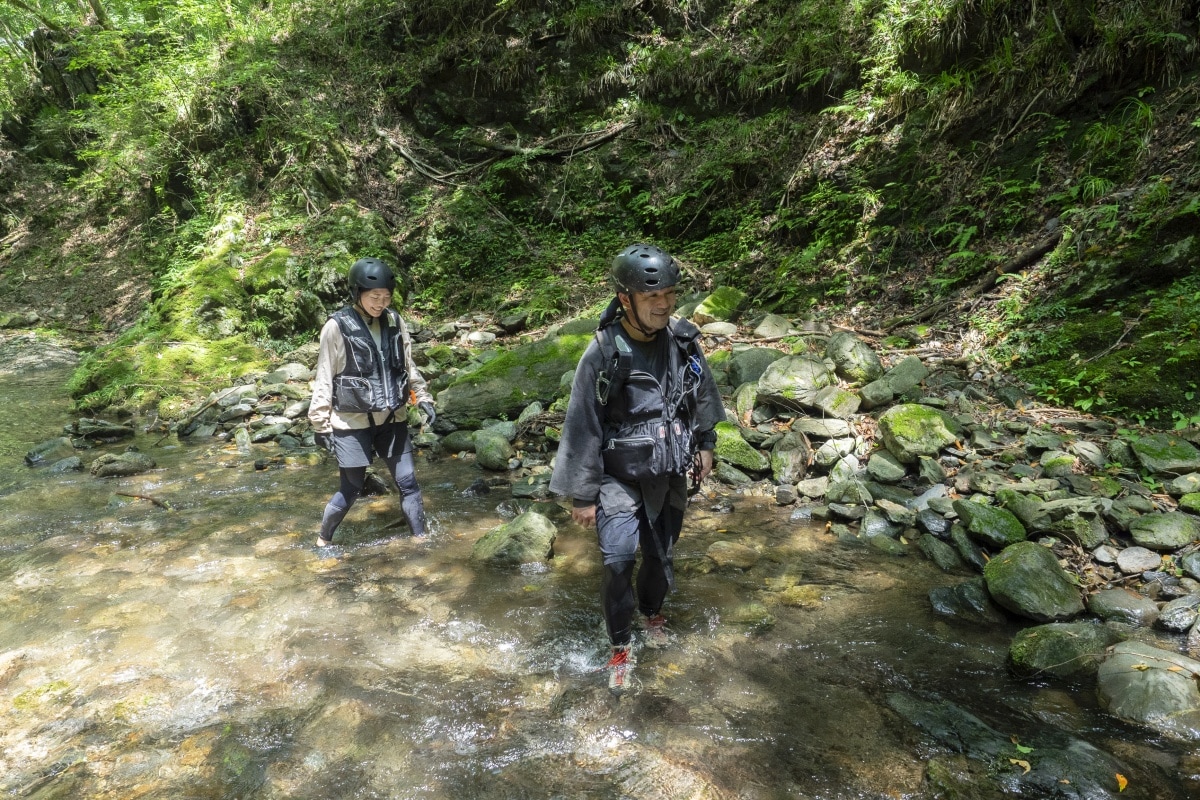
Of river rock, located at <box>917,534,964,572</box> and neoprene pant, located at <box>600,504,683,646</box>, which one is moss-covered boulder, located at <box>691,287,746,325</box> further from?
neoprene pant, located at <box>600,504,683,646</box>

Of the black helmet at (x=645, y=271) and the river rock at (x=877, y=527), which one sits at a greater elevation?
the black helmet at (x=645, y=271)

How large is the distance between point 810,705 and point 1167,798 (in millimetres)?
1402

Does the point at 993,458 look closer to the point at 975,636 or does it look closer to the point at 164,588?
the point at 975,636

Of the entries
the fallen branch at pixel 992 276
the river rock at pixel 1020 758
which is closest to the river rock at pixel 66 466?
the river rock at pixel 1020 758

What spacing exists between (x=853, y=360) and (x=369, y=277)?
524 cm

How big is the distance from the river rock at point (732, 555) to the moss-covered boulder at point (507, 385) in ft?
11.9

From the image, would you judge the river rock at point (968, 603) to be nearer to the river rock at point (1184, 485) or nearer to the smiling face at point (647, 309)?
the river rock at point (1184, 485)

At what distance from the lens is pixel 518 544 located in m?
4.91

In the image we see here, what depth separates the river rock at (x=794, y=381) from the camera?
6.83 meters

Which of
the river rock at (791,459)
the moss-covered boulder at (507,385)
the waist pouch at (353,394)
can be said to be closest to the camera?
the waist pouch at (353,394)

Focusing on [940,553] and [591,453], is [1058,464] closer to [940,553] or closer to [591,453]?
[940,553]

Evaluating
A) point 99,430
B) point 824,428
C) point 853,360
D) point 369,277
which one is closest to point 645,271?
point 369,277

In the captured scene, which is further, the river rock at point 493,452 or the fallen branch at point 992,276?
the fallen branch at point 992,276

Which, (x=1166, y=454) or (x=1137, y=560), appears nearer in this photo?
(x=1137, y=560)
